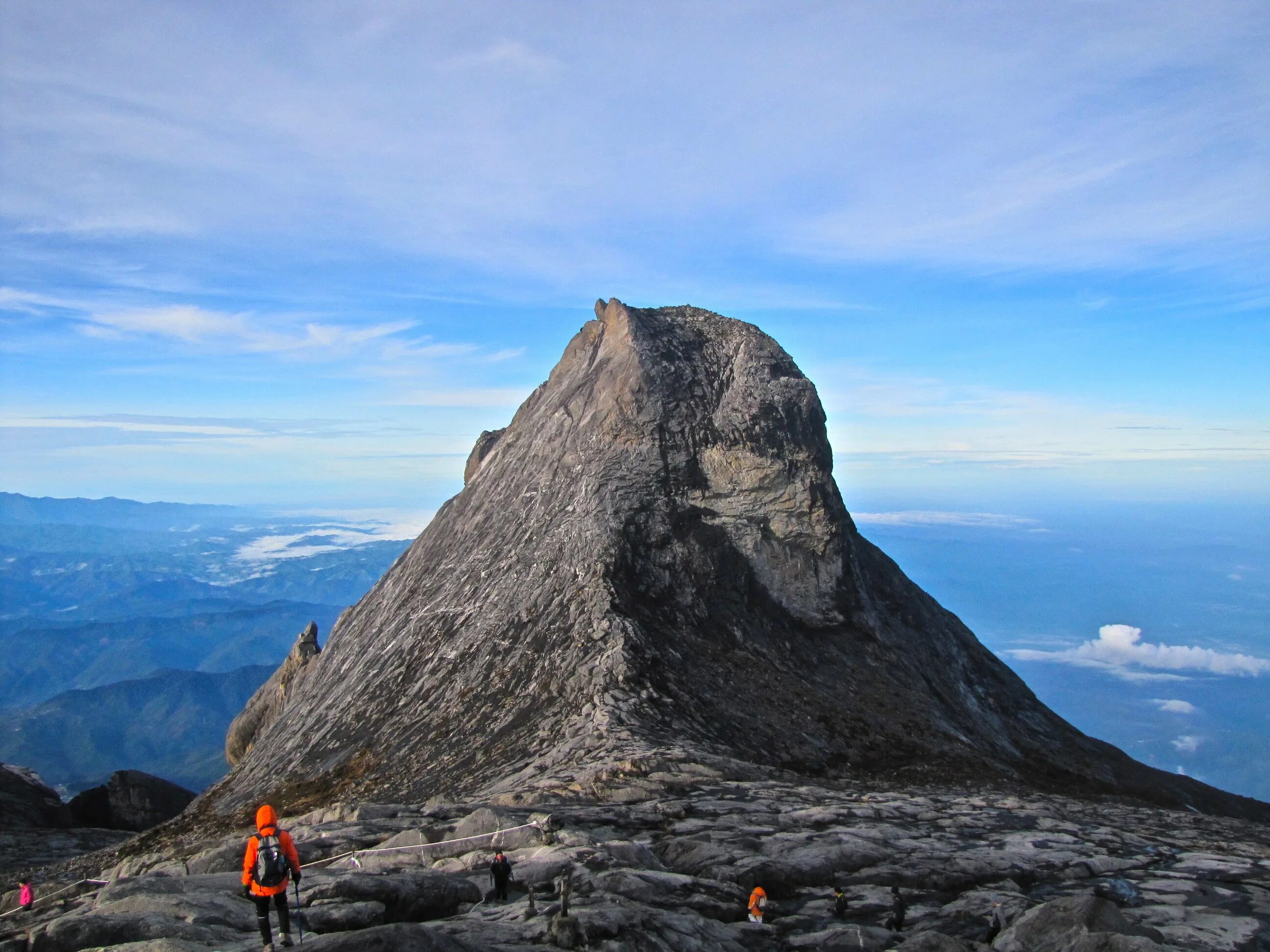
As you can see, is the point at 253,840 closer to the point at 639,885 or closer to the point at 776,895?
the point at 639,885

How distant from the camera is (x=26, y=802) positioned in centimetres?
5959

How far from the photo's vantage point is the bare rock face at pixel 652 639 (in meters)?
41.1

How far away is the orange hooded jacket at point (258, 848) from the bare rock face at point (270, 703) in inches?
2339

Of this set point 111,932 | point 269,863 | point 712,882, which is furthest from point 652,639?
point 111,932

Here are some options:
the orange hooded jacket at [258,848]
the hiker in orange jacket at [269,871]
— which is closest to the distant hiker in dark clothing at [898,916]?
the hiker in orange jacket at [269,871]

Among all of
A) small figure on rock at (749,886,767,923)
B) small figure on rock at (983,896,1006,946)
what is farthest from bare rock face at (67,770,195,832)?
small figure on rock at (983,896,1006,946)

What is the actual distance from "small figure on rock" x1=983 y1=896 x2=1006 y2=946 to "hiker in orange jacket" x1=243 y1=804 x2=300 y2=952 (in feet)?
45.6

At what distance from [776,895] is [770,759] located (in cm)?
2053

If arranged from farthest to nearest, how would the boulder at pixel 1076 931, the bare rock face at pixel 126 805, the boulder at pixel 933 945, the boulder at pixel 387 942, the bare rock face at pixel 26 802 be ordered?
1. the bare rock face at pixel 126 805
2. the bare rock face at pixel 26 802
3. the boulder at pixel 933 945
4. the boulder at pixel 1076 931
5. the boulder at pixel 387 942

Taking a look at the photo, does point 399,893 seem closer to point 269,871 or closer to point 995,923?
point 269,871

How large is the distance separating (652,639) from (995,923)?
2994 centimetres

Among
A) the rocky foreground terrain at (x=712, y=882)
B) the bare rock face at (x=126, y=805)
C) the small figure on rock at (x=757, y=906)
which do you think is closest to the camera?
the rocky foreground terrain at (x=712, y=882)

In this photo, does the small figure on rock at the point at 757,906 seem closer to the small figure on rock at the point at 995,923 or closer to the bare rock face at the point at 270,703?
the small figure on rock at the point at 995,923

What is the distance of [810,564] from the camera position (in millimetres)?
58844
